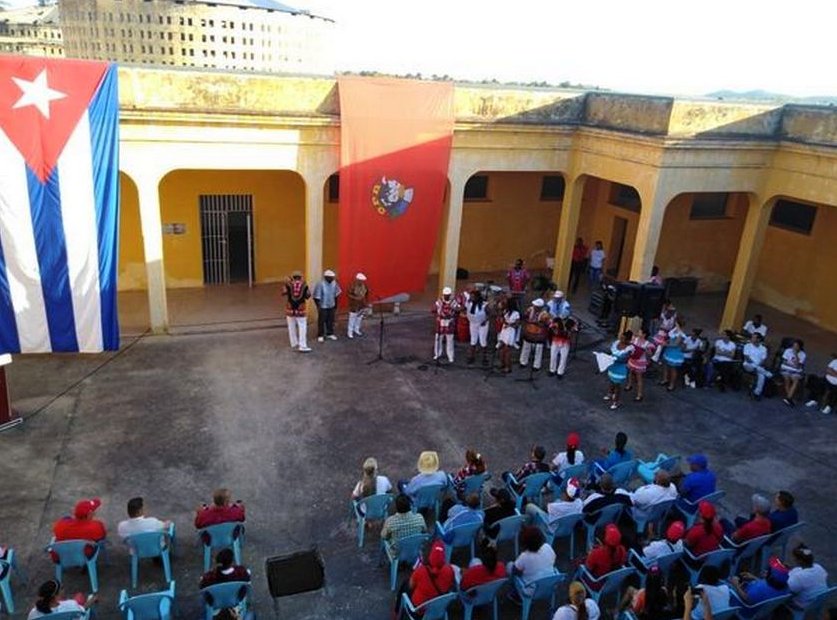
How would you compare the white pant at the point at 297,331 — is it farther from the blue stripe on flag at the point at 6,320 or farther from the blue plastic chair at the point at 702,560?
the blue plastic chair at the point at 702,560

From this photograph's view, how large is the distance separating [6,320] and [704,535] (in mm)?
10402

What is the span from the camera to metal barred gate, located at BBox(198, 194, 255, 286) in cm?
1584

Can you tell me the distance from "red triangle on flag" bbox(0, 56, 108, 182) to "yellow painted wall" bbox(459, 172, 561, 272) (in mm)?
10165

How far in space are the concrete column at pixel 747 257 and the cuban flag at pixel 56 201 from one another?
1261 cm

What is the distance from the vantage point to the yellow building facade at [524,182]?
1251 cm

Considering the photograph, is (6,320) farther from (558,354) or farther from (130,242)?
(558,354)

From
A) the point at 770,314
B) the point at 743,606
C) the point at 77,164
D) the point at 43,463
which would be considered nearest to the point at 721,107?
the point at 770,314

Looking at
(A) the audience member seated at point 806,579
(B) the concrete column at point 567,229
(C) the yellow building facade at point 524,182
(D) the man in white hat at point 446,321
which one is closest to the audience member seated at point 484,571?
(A) the audience member seated at point 806,579

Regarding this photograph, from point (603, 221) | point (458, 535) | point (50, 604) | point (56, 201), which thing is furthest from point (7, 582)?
point (603, 221)

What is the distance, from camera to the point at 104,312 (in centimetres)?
1138

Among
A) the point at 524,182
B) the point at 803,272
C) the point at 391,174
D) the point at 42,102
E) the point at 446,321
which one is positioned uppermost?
the point at 42,102

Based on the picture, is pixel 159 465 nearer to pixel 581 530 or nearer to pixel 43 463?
pixel 43 463

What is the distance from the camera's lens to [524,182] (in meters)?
18.6

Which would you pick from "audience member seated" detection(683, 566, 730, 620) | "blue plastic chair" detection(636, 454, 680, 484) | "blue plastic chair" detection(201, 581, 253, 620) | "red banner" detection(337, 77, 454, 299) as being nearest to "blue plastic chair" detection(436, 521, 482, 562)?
"blue plastic chair" detection(201, 581, 253, 620)
